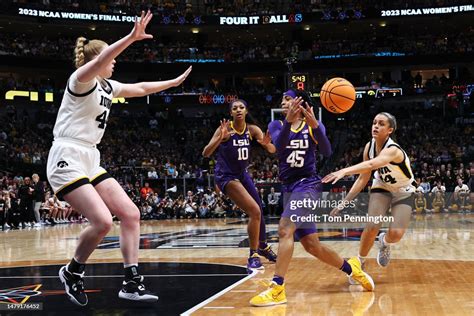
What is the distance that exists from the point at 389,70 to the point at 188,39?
14874 mm

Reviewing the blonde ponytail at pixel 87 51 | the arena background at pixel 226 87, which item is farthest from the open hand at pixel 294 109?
the arena background at pixel 226 87

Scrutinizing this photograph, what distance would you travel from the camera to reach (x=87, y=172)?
5.62m

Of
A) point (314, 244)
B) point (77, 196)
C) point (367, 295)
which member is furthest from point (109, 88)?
point (367, 295)

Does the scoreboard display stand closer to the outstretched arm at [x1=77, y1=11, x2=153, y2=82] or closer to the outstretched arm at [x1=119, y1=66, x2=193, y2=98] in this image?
the outstretched arm at [x1=119, y1=66, x2=193, y2=98]

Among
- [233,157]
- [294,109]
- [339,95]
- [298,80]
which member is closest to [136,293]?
[294,109]

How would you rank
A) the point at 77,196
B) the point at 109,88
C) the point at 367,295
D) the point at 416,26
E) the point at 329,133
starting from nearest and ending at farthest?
the point at 77,196
the point at 109,88
the point at 367,295
the point at 329,133
the point at 416,26

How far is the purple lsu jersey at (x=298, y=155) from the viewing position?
6449 mm

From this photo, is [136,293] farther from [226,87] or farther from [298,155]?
[226,87]

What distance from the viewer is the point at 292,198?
628cm

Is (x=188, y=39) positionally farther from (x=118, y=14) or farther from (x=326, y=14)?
(x=326, y=14)

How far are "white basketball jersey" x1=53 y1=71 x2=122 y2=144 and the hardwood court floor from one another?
189 centimetres

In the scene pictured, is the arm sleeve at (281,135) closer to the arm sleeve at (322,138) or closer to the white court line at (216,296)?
the arm sleeve at (322,138)

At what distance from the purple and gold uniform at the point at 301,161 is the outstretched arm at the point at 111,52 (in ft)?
6.37

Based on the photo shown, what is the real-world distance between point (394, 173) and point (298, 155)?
148cm
